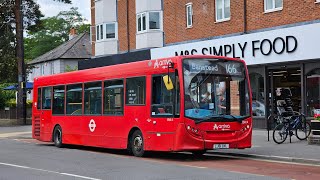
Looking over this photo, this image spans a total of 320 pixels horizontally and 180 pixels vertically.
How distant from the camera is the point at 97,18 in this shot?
3659 centimetres

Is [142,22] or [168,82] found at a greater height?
[142,22]

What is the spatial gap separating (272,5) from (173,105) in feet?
37.5

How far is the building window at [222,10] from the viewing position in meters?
26.5

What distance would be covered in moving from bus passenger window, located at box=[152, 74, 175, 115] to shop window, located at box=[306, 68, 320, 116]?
30.5 ft

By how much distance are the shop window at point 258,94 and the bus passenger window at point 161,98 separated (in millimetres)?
10351

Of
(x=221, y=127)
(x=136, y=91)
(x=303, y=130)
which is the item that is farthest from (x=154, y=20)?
(x=221, y=127)

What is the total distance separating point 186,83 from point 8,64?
1184 inches

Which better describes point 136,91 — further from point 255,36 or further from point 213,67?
point 255,36

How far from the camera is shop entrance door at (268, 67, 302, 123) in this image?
22875 millimetres

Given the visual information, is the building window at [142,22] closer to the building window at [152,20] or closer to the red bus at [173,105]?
the building window at [152,20]

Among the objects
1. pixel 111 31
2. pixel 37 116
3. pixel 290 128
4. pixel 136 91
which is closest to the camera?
pixel 136 91

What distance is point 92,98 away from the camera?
1833 cm

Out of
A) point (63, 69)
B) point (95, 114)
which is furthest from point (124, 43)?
point (63, 69)

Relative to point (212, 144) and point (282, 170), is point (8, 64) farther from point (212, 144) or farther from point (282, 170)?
point (282, 170)
